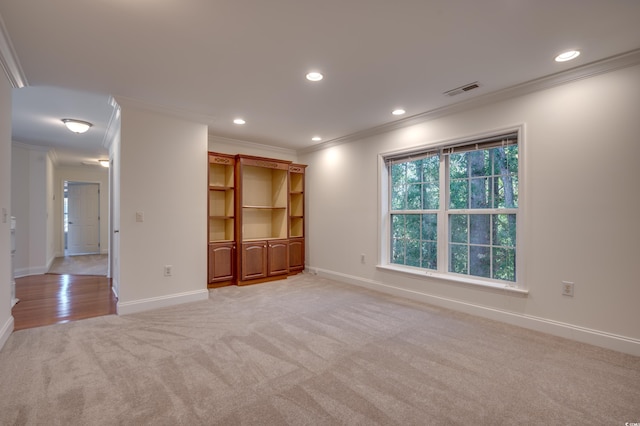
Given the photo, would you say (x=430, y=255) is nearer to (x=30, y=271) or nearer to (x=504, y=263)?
(x=504, y=263)

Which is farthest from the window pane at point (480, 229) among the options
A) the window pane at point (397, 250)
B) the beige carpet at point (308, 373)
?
the window pane at point (397, 250)

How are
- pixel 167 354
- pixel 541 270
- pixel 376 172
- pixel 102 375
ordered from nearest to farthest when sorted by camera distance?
1. pixel 102 375
2. pixel 167 354
3. pixel 541 270
4. pixel 376 172

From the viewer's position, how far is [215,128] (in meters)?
4.63

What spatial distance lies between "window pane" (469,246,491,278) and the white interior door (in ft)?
32.1

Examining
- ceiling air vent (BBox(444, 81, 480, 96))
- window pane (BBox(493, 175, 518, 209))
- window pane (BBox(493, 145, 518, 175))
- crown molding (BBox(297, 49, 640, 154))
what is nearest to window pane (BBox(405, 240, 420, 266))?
window pane (BBox(493, 175, 518, 209))

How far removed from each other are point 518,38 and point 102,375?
153 inches

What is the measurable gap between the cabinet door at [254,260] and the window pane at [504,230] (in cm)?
339

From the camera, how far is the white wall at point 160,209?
3.50m

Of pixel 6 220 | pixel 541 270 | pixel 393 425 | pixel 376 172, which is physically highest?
pixel 376 172

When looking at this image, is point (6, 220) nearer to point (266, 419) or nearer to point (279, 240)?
point (266, 419)

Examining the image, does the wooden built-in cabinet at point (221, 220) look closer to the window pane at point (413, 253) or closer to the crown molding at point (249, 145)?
the crown molding at point (249, 145)

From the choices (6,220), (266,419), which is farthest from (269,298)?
(6,220)

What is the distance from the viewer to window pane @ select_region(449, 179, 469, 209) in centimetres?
371

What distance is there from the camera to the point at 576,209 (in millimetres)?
2781
